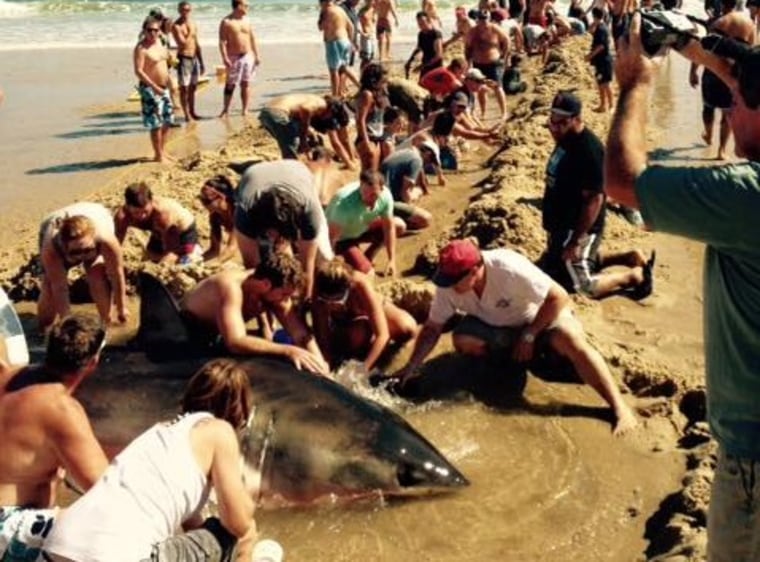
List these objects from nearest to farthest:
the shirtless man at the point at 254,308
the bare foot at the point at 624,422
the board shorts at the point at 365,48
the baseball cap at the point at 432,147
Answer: the bare foot at the point at 624,422 < the shirtless man at the point at 254,308 < the baseball cap at the point at 432,147 < the board shorts at the point at 365,48

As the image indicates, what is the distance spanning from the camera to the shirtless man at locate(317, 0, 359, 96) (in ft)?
58.9

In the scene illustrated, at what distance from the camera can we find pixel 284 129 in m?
11.5

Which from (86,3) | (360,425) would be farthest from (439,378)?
(86,3)

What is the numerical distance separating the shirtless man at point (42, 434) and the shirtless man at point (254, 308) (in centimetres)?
215

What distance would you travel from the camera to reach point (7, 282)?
9.28 metres

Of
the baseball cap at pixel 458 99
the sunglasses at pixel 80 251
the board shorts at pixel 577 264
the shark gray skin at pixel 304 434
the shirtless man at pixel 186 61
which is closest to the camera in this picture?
the shark gray skin at pixel 304 434

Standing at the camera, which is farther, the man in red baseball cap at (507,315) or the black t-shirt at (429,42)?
the black t-shirt at (429,42)

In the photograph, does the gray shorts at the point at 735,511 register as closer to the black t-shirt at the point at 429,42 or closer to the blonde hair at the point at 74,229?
the blonde hair at the point at 74,229

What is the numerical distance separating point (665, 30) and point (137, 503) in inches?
106

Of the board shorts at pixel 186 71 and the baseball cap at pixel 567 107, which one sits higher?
the baseball cap at pixel 567 107

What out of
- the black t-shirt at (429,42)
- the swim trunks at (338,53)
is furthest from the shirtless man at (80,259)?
the black t-shirt at (429,42)

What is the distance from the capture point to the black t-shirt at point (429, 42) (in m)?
18.0

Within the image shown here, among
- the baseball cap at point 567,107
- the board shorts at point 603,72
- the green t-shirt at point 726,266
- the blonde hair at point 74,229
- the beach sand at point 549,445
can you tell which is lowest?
the beach sand at point 549,445

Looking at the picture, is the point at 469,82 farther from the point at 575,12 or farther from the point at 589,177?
the point at 575,12
